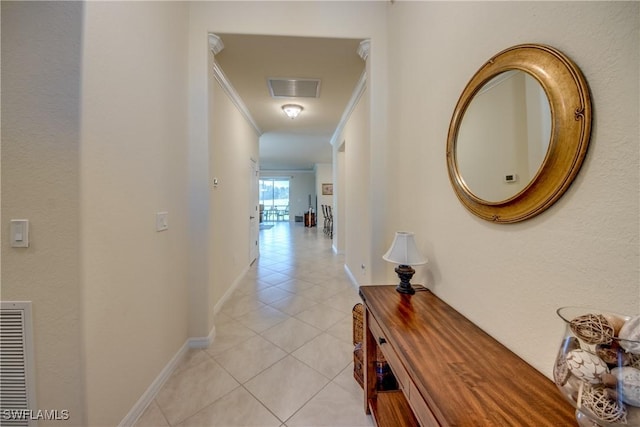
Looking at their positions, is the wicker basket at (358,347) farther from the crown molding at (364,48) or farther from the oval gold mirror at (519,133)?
the crown molding at (364,48)

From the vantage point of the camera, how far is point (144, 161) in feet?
4.84

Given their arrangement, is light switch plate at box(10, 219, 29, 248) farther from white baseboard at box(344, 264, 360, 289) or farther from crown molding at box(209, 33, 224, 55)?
white baseboard at box(344, 264, 360, 289)

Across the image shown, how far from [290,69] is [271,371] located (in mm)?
2927

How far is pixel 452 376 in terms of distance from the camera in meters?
0.76

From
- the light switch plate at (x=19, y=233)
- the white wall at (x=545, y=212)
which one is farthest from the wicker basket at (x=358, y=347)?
the light switch plate at (x=19, y=233)

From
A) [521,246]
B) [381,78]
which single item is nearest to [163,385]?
[521,246]

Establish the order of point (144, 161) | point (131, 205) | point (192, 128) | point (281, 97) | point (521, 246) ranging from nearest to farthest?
point (521, 246) → point (131, 205) → point (144, 161) → point (192, 128) → point (281, 97)

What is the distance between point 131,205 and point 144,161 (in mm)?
297

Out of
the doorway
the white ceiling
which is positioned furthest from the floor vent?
the doorway

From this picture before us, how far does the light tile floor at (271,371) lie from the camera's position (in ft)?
4.68

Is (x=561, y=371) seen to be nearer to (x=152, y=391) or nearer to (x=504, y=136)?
(x=504, y=136)

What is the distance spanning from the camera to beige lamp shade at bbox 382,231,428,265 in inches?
55.0

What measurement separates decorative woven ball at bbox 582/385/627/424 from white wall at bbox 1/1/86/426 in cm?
172

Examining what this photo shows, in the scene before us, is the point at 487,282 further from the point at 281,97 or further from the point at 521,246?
the point at 281,97
